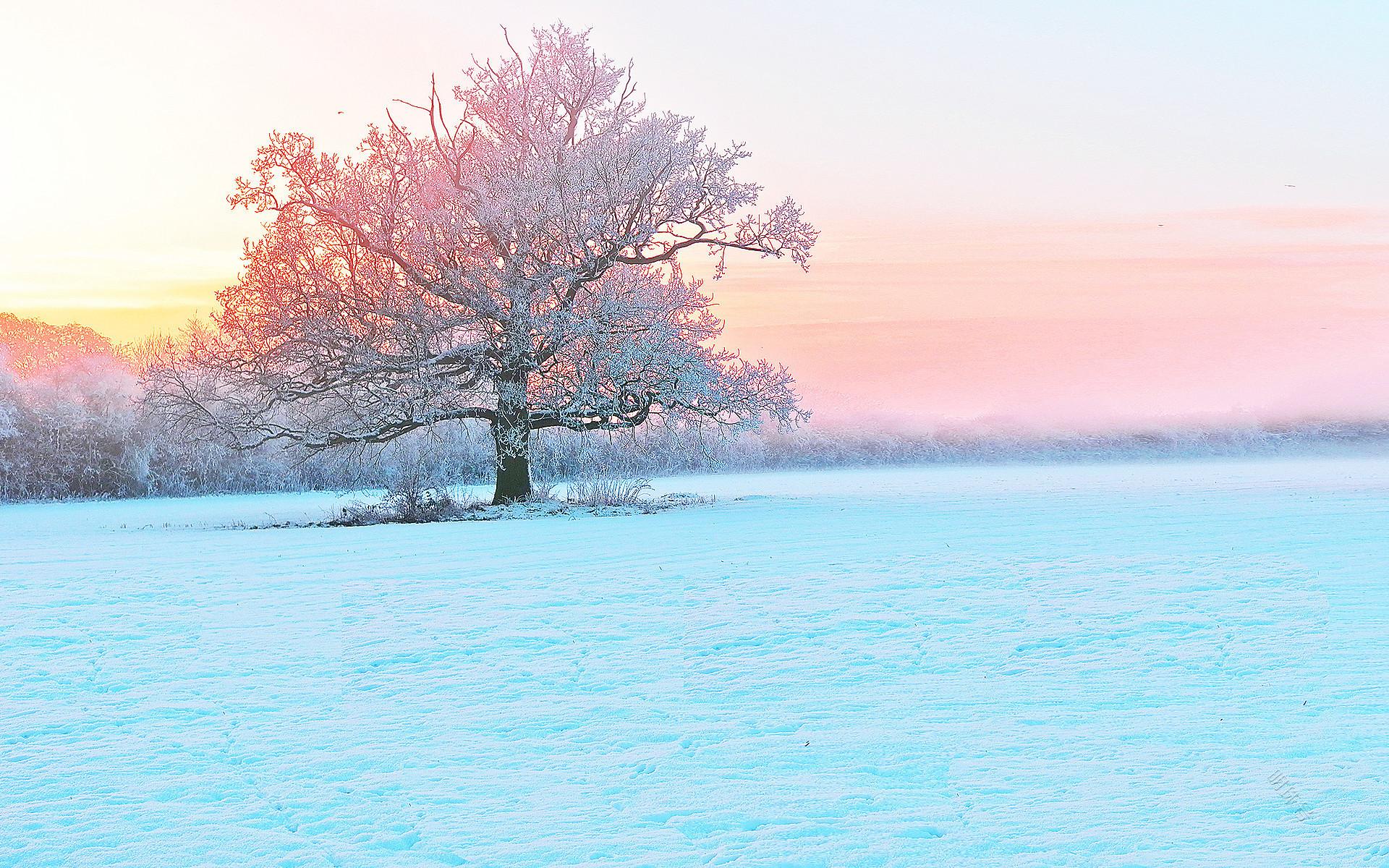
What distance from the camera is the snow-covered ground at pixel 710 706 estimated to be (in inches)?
228

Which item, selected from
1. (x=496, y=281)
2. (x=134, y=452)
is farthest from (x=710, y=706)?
(x=134, y=452)

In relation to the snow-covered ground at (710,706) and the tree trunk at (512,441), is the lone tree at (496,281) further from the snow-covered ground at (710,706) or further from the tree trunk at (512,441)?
the snow-covered ground at (710,706)

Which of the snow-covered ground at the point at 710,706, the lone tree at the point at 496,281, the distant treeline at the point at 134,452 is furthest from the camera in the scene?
the distant treeline at the point at 134,452

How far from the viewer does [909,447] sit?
54.5m

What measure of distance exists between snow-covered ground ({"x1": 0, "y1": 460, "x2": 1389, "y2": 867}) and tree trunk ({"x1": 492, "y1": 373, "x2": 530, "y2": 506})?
358 inches

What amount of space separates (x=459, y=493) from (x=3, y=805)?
2942 cm

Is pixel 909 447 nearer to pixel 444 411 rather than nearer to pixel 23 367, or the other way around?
pixel 444 411

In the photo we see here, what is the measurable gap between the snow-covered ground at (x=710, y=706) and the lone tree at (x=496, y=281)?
894 centimetres

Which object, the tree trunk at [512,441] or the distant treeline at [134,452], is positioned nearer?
the tree trunk at [512,441]

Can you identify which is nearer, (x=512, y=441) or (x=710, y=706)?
(x=710, y=706)

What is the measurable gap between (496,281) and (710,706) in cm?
1899

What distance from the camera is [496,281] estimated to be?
85.7 feet

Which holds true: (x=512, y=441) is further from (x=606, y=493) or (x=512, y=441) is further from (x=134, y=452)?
(x=134, y=452)

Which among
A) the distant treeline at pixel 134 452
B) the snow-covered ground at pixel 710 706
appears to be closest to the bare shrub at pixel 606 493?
the distant treeline at pixel 134 452
